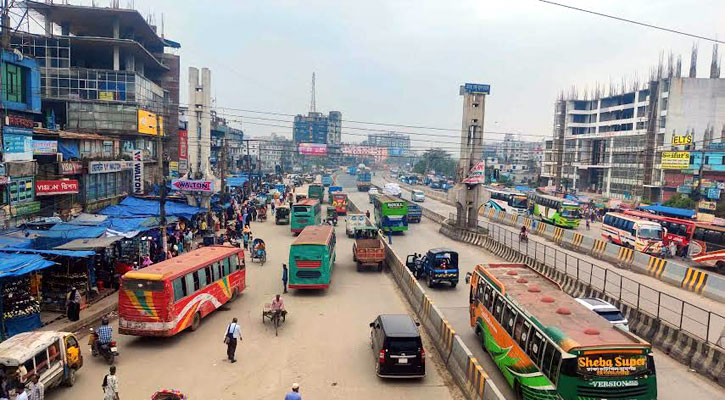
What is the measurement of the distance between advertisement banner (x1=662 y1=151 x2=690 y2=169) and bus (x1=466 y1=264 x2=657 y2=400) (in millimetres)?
52599

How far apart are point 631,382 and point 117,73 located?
52.9 meters

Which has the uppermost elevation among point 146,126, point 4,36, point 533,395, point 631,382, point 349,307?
point 4,36

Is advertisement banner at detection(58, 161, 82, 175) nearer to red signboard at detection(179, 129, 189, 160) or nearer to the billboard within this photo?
the billboard

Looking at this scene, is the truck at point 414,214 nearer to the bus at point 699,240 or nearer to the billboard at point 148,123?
the bus at point 699,240

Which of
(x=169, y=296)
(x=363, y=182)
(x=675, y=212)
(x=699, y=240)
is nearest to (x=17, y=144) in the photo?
(x=169, y=296)

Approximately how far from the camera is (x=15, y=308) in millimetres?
14789

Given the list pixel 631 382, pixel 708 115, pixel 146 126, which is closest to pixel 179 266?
pixel 631 382

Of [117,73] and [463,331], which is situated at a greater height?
[117,73]

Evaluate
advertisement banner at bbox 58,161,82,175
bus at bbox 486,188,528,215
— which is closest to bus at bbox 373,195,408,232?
bus at bbox 486,188,528,215

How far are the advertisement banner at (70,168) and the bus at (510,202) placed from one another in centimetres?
3860

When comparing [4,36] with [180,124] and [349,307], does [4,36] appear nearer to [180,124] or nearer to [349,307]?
[349,307]

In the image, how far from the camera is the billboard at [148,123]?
4688 cm

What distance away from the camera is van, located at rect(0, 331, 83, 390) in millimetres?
10414

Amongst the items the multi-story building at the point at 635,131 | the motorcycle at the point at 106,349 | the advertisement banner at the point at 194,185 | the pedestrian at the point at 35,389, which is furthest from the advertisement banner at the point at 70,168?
the multi-story building at the point at 635,131
